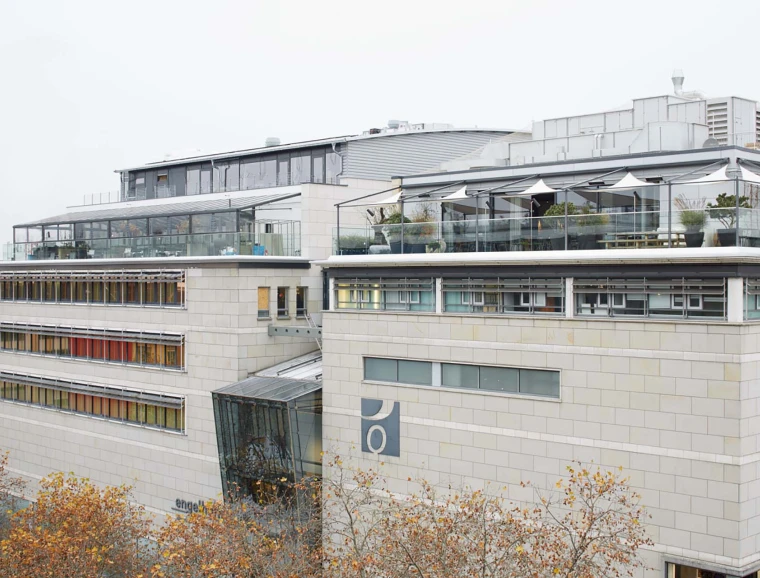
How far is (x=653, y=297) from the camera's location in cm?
2555

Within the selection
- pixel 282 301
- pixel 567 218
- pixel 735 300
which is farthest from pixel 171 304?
pixel 735 300

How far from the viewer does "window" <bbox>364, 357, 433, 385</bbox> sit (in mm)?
30078

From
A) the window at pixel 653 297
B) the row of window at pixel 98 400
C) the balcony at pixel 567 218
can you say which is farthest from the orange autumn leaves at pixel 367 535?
the balcony at pixel 567 218

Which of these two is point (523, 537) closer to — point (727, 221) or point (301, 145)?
point (727, 221)

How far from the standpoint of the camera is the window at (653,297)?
963 inches

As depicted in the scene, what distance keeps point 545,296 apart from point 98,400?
24361mm

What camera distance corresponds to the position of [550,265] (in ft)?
89.5

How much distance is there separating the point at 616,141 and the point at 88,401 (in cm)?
2644

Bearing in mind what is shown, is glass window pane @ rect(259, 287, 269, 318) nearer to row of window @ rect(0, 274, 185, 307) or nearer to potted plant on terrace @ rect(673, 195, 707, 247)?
row of window @ rect(0, 274, 185, 307)

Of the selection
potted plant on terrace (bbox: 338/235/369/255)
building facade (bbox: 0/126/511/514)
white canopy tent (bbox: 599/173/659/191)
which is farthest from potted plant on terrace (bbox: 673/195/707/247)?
building facade (bbox: 0/126/511/514)

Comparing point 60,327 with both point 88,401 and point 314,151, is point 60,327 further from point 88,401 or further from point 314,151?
point 314,151

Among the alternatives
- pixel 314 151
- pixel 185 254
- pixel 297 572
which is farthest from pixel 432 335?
pixel 314 151

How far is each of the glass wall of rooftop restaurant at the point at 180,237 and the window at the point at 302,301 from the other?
1.52 m

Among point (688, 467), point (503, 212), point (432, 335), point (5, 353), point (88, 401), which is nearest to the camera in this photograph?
point (688, 467)
